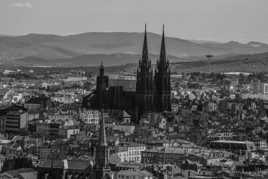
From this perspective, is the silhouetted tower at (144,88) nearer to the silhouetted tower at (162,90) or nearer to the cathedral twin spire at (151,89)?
the cathedral twin spire at (151,89)

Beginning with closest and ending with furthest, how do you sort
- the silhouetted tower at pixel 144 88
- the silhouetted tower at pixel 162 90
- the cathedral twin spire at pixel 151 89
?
the silhouetted tower at pixel 144 88 → the cathedral twin spire at pixel 151 89 → the silhouetted tower at pixel 162 90

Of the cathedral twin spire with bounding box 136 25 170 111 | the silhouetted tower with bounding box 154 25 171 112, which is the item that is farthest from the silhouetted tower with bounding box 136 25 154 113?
the silhouetted tower with bounding box 154 25 171 112

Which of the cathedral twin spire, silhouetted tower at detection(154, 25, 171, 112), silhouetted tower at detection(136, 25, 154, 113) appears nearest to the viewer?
silhouetted tower at detection(136, 25, 154, 113)

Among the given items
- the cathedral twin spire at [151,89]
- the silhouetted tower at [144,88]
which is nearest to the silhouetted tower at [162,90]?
the cathedral twin spire at [151,89]

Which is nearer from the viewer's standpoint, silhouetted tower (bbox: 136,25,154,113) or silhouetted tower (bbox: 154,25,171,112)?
silhouetted tower (bbox: 136,25,154,113)

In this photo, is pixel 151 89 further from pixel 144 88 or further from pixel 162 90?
pixel 162 90

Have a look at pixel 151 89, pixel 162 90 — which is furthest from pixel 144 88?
pixel 162 90

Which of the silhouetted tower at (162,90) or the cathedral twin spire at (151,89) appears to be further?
the silhouetted tower at (162,90)

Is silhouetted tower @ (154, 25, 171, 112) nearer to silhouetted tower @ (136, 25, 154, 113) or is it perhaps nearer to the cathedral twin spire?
the cathedral twin spire

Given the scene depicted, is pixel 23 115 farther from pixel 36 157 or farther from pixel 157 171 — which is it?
pixel 157 171

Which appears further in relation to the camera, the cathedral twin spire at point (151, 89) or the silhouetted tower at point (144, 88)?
the cathedral twin spire at point (151, 89)

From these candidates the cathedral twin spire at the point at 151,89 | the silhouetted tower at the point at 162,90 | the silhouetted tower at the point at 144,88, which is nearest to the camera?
the silhouetted tower at the point at 144,88

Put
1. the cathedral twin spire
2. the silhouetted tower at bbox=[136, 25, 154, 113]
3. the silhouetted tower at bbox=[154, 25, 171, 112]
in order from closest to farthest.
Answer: the silhouetted tower at bbox=[136, 25, 154, 113] < the cathedral twin spire < the silhouetted tower at bbox=[154, 25, 171, 112]
